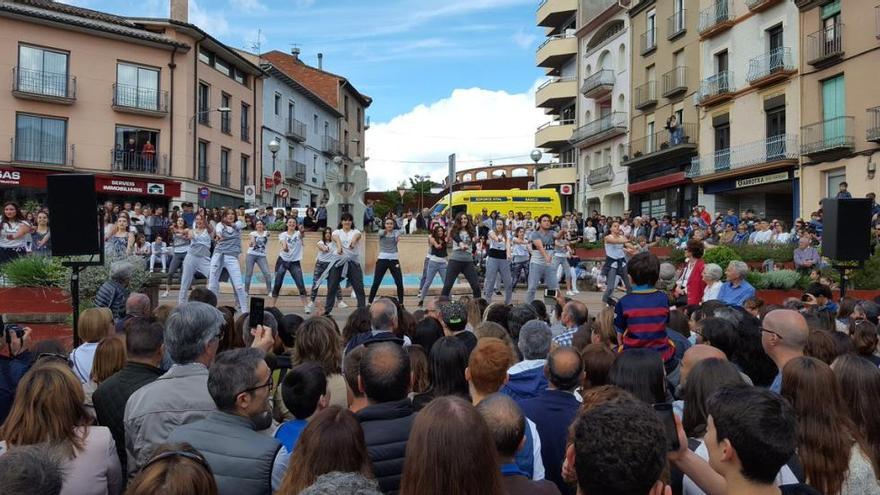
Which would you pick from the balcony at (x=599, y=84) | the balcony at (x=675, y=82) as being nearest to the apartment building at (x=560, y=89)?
the balcony at (x=599, y=84)

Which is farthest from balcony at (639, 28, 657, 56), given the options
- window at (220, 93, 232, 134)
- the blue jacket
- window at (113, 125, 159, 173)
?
the blue jacket

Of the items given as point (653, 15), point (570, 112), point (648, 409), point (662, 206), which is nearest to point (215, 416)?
point (648, 409)

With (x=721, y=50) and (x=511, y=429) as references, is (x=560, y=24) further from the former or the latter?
(x=511, y=429)

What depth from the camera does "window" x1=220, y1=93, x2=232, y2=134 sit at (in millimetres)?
40438

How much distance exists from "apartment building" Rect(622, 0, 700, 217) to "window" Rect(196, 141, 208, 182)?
2364cm

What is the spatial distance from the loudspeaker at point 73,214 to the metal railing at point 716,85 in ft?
98.2

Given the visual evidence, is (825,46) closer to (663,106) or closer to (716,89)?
(716,89)

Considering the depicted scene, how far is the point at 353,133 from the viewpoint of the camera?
206 feet

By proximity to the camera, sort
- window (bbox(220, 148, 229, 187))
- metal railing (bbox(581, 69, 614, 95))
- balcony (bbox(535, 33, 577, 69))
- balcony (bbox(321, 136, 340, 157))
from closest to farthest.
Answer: window (bbox(220, 148, 229, 187)) < metal railing (bbox(581, 69, 614, 95)) < balcony (bbox(535, 33, 577, 69)) < balcony (bbox(321, 136, 340, 157))

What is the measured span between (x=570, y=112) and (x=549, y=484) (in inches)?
1904

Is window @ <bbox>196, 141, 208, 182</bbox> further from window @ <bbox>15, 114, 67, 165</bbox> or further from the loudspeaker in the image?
the loudspeaker

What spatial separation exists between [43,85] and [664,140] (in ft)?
101

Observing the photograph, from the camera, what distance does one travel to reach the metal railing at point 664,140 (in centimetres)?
3444

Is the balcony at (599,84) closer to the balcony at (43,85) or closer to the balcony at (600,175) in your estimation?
the balcony at (600,175)
